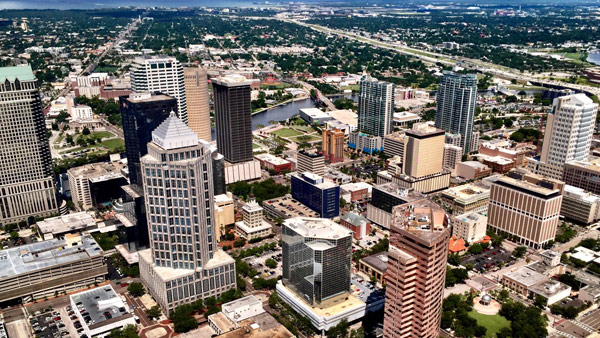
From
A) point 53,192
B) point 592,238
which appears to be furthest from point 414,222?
point 53,192

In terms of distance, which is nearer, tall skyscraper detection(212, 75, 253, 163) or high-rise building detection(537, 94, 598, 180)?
high-rise building detection(537, 94, 598, 180)

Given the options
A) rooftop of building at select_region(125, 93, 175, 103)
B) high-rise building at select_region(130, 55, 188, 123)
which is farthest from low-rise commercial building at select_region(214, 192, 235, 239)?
rooftop of building at select_region(125, 93, 175, 103)

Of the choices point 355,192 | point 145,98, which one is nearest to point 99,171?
point 145,98

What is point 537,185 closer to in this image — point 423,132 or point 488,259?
point 488,259

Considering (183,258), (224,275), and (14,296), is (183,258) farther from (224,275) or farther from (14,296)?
(14,296)

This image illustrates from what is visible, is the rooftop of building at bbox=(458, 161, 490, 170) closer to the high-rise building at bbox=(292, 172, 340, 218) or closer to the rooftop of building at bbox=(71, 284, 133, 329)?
the high-rise building at bbox=(292, 172, 340, 218)

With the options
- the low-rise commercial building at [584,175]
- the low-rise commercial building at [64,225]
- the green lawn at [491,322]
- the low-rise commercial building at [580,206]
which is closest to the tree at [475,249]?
the green lawn at [491,322]
